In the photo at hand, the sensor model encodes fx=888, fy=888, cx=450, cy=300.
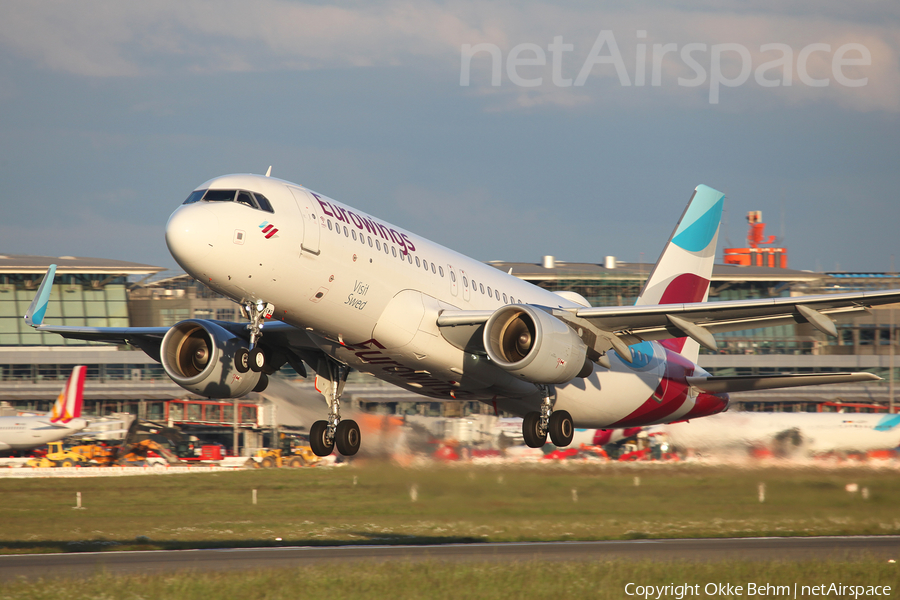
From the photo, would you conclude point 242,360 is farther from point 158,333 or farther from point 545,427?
point 545,427

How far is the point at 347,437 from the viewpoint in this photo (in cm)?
2391

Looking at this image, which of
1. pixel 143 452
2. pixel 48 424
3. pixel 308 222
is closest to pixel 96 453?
pixel 143 452

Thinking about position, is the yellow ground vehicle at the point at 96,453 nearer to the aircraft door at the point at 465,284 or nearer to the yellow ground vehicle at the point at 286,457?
the yellow ground vehicle at the point at 286,457

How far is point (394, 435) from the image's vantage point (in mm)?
29922

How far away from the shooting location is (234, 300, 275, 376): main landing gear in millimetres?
18766

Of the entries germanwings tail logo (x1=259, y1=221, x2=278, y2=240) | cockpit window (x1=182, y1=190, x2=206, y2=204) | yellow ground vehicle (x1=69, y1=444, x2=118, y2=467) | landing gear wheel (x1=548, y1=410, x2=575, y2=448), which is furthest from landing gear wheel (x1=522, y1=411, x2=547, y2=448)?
yellow ground vehicle (x1=69, y1=444, x2=118, y2=467)

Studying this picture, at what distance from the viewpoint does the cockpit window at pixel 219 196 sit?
17969mm

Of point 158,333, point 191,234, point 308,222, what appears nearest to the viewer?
point 191,234

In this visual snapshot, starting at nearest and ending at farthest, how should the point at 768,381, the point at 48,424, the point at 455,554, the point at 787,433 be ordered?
1. the point at 768,381
2. the point at 455,554
3. the point at 787,433
4. the point at 48,424

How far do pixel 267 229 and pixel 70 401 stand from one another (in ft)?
136

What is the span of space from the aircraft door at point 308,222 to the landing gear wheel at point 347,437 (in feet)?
22.4

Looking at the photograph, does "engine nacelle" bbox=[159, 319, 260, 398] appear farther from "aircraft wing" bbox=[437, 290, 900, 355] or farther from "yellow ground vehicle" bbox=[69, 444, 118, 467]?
"yellow ground vehicle" bbox=[69, 444, 118, 467]

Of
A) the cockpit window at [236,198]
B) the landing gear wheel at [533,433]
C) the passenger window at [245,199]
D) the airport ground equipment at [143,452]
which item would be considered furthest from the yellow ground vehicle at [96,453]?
the passenger window at [245,199]

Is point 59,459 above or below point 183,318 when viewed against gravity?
below
